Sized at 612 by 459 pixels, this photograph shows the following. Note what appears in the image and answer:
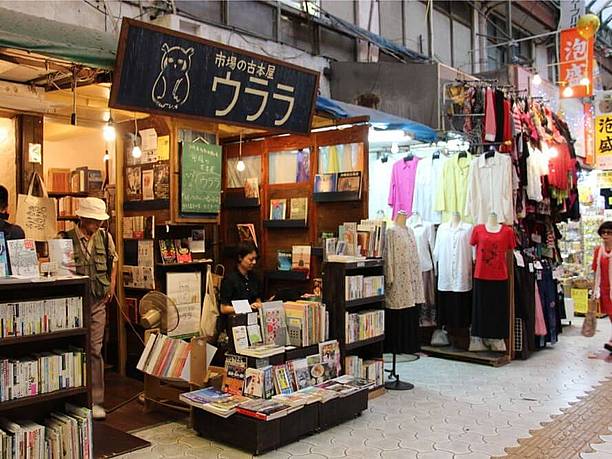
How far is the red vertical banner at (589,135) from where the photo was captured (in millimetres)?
11255

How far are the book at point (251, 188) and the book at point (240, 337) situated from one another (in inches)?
86.7

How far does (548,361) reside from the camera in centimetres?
695

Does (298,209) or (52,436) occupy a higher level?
(298,209)

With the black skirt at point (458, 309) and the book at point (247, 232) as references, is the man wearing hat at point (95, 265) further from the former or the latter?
the black skirt at point (458, 309)

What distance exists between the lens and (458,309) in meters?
7.05

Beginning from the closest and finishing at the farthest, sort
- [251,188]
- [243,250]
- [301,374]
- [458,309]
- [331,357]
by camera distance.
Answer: [301,374]
[331,357]
[243,250]
[251,188]
[458,309]

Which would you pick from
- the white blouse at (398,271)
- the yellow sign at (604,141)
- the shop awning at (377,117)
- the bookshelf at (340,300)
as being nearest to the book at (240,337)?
the bookshelf at (340,300)

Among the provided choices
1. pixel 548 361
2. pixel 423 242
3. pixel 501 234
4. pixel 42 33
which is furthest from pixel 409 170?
pixel 42 33

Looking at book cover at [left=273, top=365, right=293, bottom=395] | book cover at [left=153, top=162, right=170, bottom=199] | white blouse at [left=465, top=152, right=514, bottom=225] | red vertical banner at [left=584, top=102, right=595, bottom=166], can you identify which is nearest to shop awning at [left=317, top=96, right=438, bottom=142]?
white blouse at [left=465, top=152, right=514, bottom=225]

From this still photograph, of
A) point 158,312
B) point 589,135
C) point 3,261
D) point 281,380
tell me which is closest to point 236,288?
point 158,312

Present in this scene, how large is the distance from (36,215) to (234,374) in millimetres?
2909

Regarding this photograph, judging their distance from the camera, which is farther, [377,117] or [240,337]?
[377,117]

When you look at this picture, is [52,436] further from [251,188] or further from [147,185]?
Result: [251,188]

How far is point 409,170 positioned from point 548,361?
8.92ft
